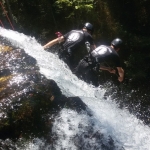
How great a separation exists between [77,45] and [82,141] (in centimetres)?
326

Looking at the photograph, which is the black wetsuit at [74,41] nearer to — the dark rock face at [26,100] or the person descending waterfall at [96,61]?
the person descending waterfall at [96,61]

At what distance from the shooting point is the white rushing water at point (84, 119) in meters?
5.23

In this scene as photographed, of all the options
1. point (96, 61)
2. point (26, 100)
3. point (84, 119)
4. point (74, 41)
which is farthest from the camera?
point (74, 41)

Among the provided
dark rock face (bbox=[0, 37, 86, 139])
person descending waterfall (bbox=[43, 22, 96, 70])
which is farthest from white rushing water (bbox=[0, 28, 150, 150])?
person descending waterfall (bbox=[43, 22, 96, 70])

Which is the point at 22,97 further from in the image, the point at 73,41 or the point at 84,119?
the point at 73,41

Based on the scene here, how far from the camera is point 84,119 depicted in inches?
218

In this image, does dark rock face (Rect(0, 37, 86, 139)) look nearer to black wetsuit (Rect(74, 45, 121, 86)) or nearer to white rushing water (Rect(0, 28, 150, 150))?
white rushing water (Rect(0, 28, 150, 150))

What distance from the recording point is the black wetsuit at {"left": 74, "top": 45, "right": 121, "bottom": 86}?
7277 millimetres

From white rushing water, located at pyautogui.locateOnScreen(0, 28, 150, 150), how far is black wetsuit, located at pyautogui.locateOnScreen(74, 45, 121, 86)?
306 mm

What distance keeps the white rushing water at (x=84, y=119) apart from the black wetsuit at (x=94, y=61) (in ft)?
1.01

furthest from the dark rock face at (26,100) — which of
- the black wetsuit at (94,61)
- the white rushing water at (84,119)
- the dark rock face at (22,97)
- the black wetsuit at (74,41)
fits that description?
the black wetsuit at (94,61)

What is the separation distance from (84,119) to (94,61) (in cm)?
231

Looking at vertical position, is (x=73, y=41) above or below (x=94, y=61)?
above

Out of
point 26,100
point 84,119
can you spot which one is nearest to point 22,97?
point 26,100
